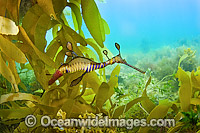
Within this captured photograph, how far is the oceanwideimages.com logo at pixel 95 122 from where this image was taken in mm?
393

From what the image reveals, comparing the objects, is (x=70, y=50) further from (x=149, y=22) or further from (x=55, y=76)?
(x=149, y=22)

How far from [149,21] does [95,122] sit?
1119 mm

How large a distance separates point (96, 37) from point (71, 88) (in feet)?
0.41

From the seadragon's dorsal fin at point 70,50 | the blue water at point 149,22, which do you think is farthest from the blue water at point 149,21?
the seadragon's dorsal fin at point 70,50

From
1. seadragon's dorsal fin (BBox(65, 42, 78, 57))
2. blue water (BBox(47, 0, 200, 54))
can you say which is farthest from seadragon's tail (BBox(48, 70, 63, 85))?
blue water (BBox(47, 0, 200, 54))

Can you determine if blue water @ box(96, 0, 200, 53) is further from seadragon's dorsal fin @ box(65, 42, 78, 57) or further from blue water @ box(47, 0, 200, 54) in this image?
seadragon's dorsal fin @ box(65, 42, 78, 57)

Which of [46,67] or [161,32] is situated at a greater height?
[161,32]

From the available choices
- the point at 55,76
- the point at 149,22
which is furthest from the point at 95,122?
the point at 149,22

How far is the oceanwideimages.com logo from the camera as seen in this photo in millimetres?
393

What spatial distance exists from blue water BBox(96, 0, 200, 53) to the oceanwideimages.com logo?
853 millimetres

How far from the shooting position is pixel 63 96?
0.46 metres

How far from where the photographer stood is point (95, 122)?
1.29 feet

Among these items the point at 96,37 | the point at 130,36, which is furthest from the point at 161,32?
the point at 96,37

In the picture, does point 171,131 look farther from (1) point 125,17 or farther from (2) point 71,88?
(1) point 125,17
